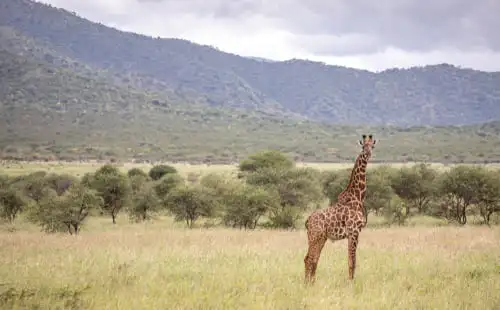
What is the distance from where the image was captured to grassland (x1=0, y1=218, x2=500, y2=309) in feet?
29.9

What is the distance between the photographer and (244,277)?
11.4 m

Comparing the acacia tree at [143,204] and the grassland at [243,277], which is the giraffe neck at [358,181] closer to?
the grassland at [243,277]

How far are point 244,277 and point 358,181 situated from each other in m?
3.20

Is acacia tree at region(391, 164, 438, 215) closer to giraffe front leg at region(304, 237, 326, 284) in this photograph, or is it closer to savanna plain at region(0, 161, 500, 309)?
savanna plain at region(0, 161, 500, 309)

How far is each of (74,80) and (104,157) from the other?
2945 inches

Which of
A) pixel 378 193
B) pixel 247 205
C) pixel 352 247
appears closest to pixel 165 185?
pixel 247 205

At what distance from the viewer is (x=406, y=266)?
43.4ft

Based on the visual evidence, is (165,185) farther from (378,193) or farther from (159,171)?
(378,193)

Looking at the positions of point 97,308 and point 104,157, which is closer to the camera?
point 97,308

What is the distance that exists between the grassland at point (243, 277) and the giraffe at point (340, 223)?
22.8 inches

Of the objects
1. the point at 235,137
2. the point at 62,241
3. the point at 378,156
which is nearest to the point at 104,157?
the point at 235,137

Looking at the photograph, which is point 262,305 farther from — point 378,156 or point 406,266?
point 378,156

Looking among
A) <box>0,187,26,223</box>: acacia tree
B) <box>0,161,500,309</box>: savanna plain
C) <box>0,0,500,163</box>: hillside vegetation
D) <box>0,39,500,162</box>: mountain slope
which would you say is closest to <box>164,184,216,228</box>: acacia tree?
<box>0,187,26,223</box>: acacia tree

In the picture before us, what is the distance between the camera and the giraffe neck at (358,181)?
11.5 meters
